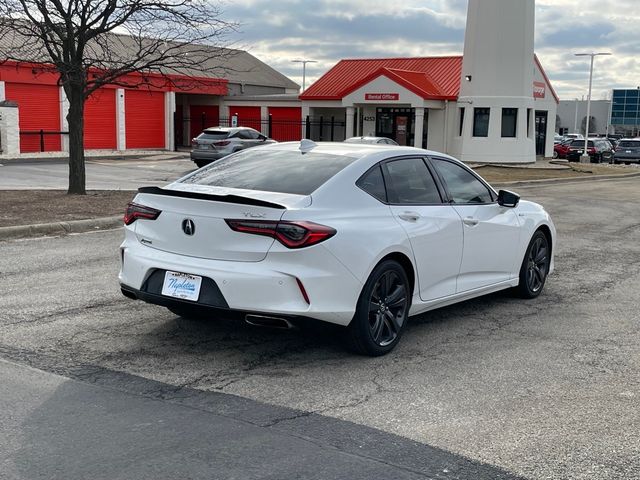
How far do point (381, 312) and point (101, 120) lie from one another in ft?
121

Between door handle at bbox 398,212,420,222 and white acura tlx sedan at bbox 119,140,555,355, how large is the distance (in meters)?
0.02

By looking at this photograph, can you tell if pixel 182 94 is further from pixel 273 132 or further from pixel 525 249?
pixel 525 249

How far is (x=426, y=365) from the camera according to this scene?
583cm

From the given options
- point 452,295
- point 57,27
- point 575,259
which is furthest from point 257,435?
point 57,27

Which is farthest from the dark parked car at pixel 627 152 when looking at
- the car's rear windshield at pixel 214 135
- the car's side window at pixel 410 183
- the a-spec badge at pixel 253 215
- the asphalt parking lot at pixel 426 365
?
the a-spec badge at pixel 253 215

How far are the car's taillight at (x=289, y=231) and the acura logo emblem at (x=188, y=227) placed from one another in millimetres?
409

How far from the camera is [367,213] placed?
19.4 feet

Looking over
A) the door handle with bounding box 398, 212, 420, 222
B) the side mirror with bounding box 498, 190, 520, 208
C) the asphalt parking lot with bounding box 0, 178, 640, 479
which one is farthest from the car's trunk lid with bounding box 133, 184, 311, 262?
the side mirror with bounding box 498, 190, 520, 208

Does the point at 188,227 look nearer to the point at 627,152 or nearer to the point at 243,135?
the point at 243,135

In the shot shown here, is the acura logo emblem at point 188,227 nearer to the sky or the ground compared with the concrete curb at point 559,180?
nearer to the sky

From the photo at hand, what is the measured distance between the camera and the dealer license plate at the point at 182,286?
555cm

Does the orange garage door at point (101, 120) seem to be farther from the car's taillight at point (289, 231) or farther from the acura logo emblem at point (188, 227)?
the car's taillight at point (289, 231)

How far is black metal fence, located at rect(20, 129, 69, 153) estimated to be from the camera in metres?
36.0

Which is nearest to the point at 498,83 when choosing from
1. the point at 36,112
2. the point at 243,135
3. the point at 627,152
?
the point at 627,152
